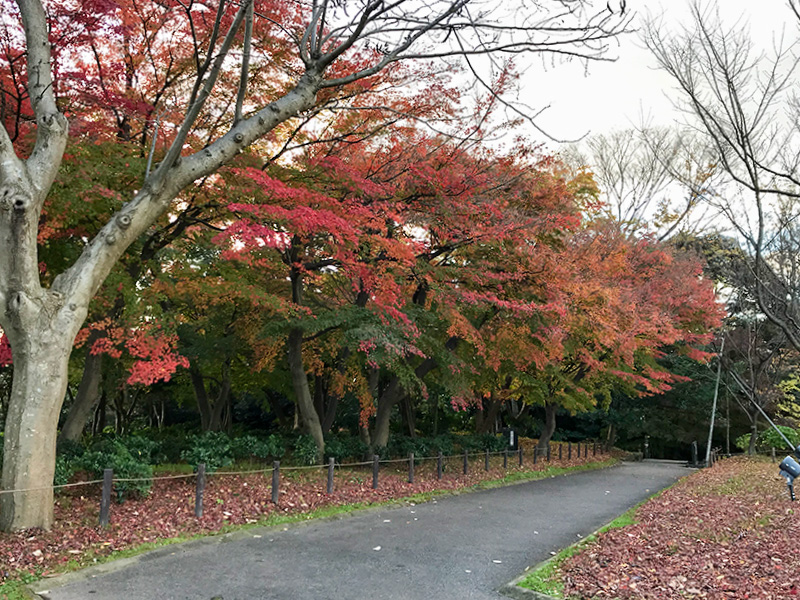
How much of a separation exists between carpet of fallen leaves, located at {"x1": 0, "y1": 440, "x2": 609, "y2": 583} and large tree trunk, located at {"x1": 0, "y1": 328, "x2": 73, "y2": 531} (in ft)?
0.98

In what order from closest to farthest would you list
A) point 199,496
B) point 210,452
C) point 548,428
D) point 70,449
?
point 199,496, point 70,449, point 210,452, point 548,428

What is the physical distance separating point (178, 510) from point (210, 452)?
2.67 metres

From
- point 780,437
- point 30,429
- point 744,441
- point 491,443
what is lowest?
point 744,441

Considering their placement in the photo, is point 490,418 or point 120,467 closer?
point 120,467

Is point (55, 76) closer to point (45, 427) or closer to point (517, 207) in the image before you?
point (45, 427)

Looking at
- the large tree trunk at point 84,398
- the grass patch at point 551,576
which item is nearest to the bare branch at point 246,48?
the grass patch at point 551,576

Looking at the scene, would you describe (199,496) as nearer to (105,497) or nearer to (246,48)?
(105,497)

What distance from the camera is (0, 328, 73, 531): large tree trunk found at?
689cm

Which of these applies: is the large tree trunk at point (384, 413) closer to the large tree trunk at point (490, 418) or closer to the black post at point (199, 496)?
the black post at point (199, 496)

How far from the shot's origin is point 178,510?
29.7 ft

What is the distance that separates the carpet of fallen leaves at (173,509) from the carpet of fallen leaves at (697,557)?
17.1 ft

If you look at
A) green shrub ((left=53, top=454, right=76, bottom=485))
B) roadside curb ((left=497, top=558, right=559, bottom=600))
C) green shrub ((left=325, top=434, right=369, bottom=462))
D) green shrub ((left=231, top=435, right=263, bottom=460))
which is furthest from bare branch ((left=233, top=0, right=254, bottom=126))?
green shrub ((left=325, top=434, right=369, bottom=462))

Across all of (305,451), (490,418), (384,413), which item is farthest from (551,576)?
(490,418)

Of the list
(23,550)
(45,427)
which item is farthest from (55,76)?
(23,550)
